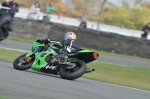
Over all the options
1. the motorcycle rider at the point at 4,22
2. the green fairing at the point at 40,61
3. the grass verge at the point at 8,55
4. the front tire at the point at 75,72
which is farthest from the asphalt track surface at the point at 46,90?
the motorcycle rider at the point at 4,22

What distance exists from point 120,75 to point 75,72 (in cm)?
475

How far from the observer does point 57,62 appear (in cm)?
1324

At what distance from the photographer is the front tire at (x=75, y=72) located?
12594 mm

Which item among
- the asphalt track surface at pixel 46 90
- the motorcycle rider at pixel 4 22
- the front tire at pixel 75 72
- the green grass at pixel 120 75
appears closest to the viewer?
the asphalt track surface at pixel 46 90

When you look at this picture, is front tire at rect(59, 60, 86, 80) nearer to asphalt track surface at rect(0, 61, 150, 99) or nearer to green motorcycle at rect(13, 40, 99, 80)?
green motorcycle at rect(13, 40, 99, 80)

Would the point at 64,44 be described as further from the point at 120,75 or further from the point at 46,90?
the point at 120,75

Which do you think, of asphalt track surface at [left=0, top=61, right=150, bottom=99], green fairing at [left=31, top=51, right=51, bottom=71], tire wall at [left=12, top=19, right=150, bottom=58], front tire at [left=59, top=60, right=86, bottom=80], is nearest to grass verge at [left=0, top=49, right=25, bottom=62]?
green fairing at [left=31, top=51, right=51, bottom=71]

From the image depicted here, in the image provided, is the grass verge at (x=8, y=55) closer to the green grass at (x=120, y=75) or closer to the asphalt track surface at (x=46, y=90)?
the green grass at (x=120, y=75)

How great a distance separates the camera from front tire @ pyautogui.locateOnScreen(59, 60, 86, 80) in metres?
12.6

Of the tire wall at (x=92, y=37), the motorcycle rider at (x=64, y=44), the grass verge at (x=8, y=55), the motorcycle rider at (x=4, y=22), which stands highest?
the motorcycle rider at (x=64, y=44)

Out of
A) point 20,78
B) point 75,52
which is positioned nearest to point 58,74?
point 75,52

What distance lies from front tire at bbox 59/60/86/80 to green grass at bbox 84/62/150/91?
6.69ft

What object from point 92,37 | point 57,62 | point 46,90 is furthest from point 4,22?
point 46,90

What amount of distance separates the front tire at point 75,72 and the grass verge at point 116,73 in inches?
80.2
